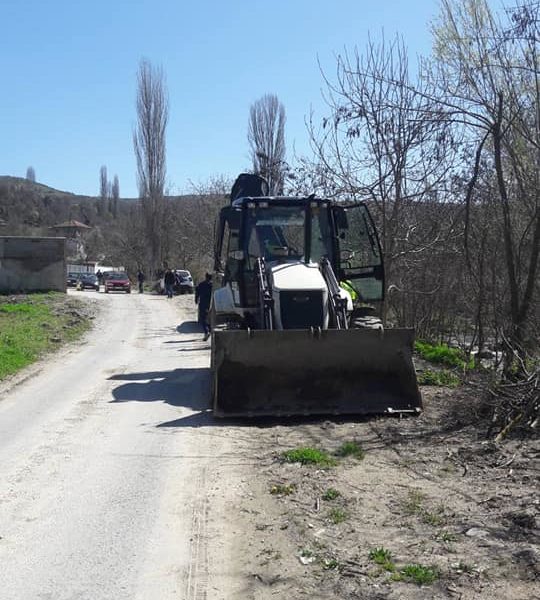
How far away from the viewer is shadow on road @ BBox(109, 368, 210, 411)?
11625mm

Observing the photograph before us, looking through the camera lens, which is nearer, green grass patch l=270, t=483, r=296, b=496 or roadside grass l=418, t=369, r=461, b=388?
green grass patch l=270, t=483, r=296, b=496

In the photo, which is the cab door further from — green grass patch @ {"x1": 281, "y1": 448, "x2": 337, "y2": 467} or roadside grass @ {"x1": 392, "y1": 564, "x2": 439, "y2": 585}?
roadside grass @ {"x1": 392, "y1": 564, "x2": 439, "y2": 585}

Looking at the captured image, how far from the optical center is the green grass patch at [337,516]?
590 cm

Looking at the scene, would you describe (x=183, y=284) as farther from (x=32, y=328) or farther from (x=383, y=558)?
(x=383, y=558)

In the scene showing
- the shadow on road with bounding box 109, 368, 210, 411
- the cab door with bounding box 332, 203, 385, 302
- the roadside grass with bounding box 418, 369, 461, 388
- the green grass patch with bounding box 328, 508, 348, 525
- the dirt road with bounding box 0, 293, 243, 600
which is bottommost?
the shadow on road with bounding box 109, 368, 210, 411

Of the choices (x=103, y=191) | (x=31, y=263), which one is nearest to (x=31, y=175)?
(x=103, y=191)

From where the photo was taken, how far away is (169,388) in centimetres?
1279

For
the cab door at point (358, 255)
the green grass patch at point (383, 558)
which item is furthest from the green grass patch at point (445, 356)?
the green grass patch at point (383, 558)

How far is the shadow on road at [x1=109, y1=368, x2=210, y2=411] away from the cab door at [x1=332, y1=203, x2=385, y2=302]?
2.98 metres

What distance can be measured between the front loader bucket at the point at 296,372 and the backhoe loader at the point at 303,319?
0.01 meters

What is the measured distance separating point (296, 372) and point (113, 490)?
11.9ft

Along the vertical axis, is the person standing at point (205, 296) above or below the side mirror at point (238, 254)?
below

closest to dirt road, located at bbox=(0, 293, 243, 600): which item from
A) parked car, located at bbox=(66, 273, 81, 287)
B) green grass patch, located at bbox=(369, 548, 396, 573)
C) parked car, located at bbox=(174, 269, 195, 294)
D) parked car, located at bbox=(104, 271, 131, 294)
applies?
green grass patch, located at bbox=(369, 548, 396, 573)

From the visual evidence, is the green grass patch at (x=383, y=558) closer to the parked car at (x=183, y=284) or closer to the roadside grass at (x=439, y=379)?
the roadside grass at (x=439, y=379)
